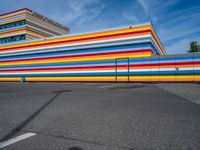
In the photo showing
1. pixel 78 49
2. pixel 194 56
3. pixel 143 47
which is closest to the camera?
pixel 194 56

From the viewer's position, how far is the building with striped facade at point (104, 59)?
17.0 metres

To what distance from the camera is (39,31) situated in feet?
125

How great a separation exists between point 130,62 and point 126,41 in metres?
2.60

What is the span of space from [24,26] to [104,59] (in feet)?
79.0

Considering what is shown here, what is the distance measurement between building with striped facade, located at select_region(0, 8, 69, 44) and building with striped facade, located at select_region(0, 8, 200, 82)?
9820mm

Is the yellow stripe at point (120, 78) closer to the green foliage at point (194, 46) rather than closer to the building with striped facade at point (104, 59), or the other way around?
the building with striped facade at point (104, 59)

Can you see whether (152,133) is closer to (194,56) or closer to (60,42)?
(194,56)

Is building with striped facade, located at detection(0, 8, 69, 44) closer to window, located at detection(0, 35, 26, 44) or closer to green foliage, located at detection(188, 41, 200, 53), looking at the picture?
window, located at detection(0, 35, 26, 44)

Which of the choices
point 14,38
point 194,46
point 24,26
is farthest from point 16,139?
point 194,46

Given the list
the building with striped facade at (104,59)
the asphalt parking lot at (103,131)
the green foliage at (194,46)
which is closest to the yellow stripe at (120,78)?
the building with striped facade at (104,59)

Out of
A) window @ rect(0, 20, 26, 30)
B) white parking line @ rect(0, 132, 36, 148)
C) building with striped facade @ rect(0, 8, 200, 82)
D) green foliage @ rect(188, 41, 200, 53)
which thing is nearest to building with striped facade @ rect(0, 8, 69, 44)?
window @ rect(0, 20, 26, 30)

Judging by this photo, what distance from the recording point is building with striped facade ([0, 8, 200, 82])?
17016 mm

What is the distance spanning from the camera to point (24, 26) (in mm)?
35219

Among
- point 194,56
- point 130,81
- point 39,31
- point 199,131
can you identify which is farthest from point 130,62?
point 39,31
